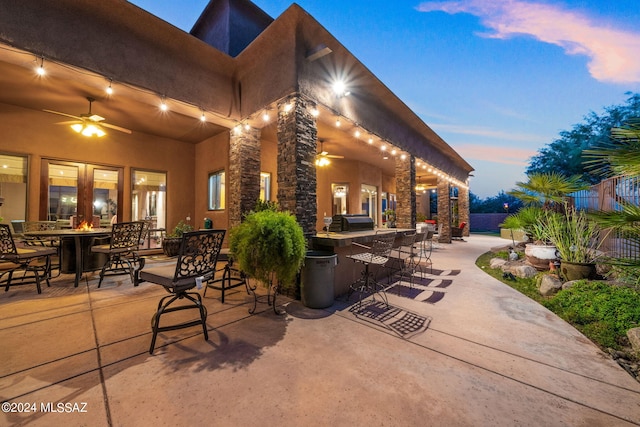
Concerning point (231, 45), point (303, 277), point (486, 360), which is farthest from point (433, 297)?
point (231, 45)

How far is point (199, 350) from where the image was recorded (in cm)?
214

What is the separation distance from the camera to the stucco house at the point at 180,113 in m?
3.35

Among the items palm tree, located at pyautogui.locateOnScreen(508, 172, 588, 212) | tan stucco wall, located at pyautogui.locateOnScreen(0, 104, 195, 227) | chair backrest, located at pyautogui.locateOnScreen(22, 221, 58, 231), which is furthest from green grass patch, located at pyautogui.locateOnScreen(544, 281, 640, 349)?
chair backrest, located at pyautogui.locateOnScreen(22, 221, 58, 231)

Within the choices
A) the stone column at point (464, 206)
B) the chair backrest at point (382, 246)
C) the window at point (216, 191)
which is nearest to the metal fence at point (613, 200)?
the chair backrest at point (382, 246)

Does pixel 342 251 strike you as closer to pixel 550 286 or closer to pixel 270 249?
pixel 270 249

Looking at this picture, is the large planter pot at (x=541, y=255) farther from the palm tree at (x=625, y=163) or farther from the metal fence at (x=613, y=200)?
the palm tree at (x=625, y=163)

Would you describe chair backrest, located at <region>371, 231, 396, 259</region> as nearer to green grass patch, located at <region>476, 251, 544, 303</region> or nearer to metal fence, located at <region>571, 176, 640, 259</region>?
green grass patch, located at <region>476, 251, 544, 303</region>

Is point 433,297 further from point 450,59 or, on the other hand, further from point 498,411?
point 450,59

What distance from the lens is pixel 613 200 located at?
183 inches

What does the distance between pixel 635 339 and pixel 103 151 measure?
1017cm

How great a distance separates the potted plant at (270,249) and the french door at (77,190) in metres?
4.75

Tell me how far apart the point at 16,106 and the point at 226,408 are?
26.4 ft

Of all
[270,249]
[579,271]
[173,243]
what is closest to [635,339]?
[579,271]

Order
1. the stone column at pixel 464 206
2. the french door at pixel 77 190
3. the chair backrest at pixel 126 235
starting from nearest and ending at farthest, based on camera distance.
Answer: the chair backrest at pixel 126 235, the french door at pixel 77 190, the stone column at pixel 464 206
